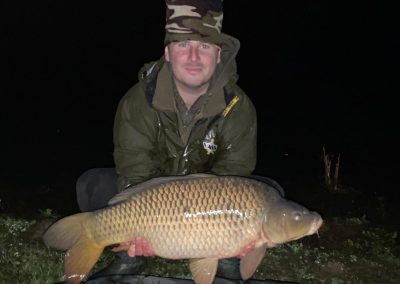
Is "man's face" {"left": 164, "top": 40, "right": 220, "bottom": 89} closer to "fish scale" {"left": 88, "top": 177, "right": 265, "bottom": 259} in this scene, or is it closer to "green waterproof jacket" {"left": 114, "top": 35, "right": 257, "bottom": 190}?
"green waterproof jacket" {"left": 114, "top": 35, "right": 257, "bottom": 190}

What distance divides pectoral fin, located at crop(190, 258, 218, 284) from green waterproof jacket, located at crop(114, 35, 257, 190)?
0.60m

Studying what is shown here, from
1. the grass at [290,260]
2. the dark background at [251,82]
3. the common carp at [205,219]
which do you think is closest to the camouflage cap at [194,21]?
the common carp at [205,219]

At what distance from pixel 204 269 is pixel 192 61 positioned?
922mm

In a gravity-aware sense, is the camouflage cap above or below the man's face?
above

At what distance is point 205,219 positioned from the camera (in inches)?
77.6

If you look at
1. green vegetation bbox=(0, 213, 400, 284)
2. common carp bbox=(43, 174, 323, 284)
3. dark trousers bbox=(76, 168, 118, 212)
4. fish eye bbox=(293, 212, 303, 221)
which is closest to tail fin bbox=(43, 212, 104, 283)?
common carp bbox=(43, 174, 323, 284)

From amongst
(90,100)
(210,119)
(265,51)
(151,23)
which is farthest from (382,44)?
(210,119)

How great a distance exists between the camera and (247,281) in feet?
7.23

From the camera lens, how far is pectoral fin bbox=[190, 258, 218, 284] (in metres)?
2.08

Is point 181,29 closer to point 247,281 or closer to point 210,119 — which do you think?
point 210,119

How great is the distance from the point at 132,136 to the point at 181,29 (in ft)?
1.83

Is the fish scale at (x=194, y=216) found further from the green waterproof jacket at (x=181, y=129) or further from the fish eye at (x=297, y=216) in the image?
the green waterproof jacket at (x=181, y=129)

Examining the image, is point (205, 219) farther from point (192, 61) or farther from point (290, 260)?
point (290, 260)

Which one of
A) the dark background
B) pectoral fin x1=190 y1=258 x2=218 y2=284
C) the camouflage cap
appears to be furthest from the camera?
the dark background
